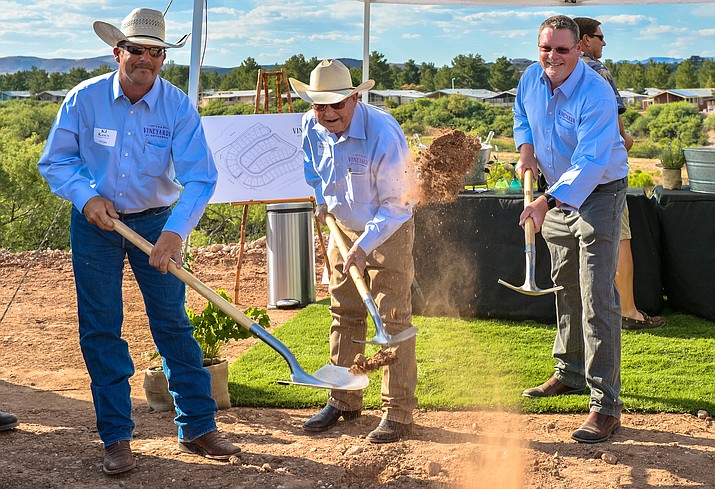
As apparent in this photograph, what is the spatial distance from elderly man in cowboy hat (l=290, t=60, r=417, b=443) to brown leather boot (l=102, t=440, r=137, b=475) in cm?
97

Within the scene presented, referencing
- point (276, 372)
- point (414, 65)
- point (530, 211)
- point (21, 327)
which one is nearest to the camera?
point (530, 211)

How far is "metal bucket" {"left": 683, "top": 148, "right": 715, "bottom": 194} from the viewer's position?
652 centimetres

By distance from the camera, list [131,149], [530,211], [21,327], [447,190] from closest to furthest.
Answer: [131,149], [530,211], [447,190], [21,327]

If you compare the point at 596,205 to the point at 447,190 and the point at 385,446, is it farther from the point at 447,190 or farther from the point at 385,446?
the point at 447,190

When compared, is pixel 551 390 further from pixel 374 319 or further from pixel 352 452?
pixel 374 319

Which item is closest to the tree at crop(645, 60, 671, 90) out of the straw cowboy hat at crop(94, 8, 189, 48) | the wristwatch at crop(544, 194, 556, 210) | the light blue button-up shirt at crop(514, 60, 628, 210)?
the light blue button-up shirt at crop(514, 60, 628, 210)

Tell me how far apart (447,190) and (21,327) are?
143 inches

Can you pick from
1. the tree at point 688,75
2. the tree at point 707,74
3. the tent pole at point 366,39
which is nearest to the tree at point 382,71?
the tree at point 688,75

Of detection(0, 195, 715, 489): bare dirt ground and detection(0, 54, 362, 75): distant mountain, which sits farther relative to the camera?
detection(0, 54, 362, 75): distant mountain

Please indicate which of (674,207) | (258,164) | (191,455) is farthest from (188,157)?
(674,207)

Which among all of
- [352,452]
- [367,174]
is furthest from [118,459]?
[367,174]

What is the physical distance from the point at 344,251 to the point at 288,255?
3519mm

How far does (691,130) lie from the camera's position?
47.1ft

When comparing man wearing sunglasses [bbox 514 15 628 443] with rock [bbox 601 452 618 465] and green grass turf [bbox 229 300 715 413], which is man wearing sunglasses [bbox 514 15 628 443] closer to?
rock [bbox 601 452 618 465]
